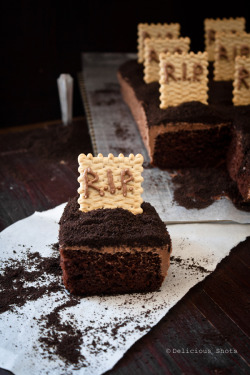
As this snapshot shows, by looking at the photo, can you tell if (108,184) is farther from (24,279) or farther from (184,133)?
(184,133)

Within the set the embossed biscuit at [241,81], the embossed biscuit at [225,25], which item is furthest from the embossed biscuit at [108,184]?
the embossed biscuit at [225,25]

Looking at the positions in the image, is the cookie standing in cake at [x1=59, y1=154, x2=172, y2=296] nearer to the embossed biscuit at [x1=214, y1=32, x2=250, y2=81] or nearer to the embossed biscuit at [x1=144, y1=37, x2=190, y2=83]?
the embossed biscuit at [x1=144, y1=37, x2=190, y2=83]

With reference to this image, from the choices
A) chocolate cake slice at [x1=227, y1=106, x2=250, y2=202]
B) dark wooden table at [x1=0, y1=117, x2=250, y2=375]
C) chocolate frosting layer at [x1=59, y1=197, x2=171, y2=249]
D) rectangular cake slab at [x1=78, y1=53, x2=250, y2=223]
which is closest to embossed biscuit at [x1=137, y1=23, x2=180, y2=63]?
rectangular cake slab at [x1=78, y1=53, x2=250, y2=223]

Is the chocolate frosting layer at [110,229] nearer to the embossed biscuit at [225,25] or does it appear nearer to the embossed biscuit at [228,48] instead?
the embossed biscuit at [228,48]

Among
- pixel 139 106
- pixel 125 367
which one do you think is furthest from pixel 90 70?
pixel 125 367

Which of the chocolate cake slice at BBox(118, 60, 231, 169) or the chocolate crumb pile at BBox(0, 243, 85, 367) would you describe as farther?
the chocolate cake slice at BBox(118, 60, 231, 169)

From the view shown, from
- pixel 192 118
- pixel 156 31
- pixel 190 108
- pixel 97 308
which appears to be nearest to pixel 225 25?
pixel 156 31
